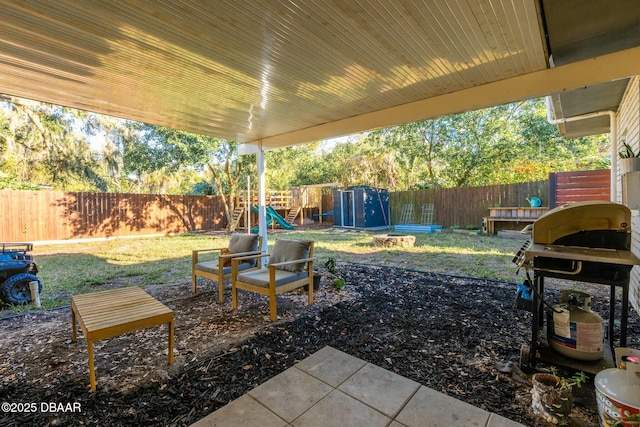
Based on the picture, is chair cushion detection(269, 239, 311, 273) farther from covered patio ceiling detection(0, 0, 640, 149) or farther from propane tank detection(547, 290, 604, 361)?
propane tank detection(547, 290, 604, 361)

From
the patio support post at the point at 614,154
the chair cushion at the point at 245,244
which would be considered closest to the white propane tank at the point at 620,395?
the chair cushion at the point at 245,244

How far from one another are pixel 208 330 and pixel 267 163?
1475 cm

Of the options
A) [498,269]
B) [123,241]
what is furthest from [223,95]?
[123,241]

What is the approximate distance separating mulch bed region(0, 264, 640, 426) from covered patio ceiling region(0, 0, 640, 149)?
2382 mm

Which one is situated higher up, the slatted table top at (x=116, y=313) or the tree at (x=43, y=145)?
the tree at (x=43, y=145)

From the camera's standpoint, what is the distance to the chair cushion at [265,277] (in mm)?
3155

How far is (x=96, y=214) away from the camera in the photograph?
963 centimetres

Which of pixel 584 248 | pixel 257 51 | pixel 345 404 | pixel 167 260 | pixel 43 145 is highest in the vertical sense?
pixel 43 145

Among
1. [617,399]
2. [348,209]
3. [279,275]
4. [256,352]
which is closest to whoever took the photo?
[617,399]

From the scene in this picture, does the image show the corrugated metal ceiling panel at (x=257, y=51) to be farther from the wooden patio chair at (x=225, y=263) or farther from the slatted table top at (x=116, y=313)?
the slatted table top at (x=116, y=313)

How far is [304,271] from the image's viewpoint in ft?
11.7

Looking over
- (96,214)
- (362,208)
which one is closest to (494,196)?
(362,208)

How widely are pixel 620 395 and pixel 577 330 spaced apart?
68 centimetres

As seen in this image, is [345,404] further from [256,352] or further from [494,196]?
[494,196]
